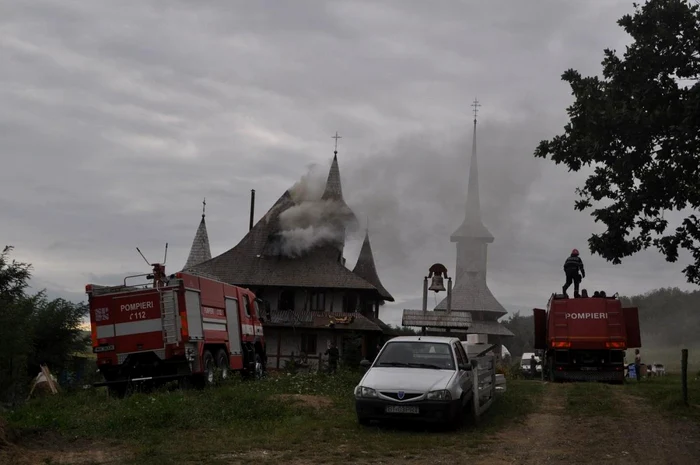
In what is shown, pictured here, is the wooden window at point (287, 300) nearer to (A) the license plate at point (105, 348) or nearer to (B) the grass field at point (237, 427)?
(A) the license plate at point (105, 348)

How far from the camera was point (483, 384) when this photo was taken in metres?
15.6

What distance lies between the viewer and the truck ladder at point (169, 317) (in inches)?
802

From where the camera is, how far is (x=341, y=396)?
61.3 ft

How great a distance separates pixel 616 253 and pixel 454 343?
3.79 metres

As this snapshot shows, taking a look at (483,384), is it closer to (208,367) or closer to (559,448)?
(559,448)

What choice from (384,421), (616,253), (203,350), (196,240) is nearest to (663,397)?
(616,253)

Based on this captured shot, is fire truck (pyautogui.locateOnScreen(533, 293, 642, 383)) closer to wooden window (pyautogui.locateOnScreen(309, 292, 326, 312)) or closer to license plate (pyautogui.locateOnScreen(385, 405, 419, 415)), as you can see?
license plate (pyautogui.locateOnScreen(385, 405, 419, 415))

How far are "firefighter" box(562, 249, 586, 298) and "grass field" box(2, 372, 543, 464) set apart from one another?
30.2 feet

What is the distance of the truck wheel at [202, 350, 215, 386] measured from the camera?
2145 cm

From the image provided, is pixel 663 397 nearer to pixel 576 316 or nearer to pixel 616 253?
pixel 616 253

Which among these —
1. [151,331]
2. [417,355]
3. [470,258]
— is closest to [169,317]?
Result: [151,331]

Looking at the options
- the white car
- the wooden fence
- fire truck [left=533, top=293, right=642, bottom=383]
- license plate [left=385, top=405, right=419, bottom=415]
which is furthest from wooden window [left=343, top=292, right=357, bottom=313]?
license plate [left=385, top=405, right=419, bottom=415]

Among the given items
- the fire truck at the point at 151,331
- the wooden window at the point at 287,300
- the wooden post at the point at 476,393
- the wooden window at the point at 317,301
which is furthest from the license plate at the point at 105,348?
the wooden window at the point at 287,300

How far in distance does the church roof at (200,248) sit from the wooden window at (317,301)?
14.5 m
